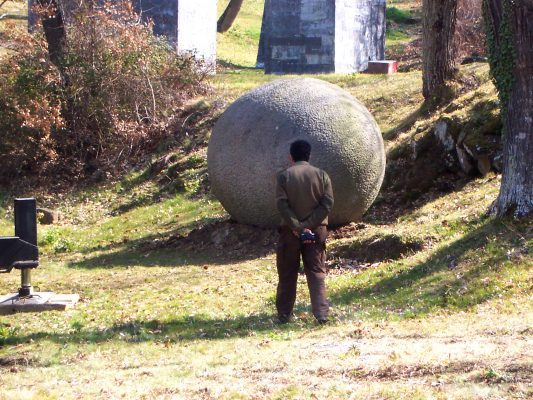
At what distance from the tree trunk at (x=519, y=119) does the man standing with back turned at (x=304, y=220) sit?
11.1 feet

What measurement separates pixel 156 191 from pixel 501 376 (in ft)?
52.1

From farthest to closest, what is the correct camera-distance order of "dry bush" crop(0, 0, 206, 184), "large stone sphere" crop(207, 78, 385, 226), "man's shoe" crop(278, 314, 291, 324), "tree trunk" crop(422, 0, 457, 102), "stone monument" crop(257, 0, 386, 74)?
"stone monument" crop(257, 0, 386, 74) < "dry bush" crop(0, 0, 206, 184) < "tree trunk" crop(422, 0, 457, 102) < "large stone sphere" crop(207, 78, 385, 226) < "man's shoe" crop(278, 314, 291, 324)

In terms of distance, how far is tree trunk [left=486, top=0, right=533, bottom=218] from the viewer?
11977 millimetres

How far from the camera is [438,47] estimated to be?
19219 millimetres

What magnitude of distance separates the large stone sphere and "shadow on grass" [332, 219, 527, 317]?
263cm

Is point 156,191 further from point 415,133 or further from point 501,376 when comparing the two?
point 501,376

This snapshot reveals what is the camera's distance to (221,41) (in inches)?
1766

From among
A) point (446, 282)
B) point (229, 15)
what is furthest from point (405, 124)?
point (229, 15)

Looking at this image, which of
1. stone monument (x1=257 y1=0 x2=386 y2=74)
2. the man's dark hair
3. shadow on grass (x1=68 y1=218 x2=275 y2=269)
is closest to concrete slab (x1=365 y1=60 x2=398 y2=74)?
stone monument (x1=257 y1=0 x2=386 y2=74)

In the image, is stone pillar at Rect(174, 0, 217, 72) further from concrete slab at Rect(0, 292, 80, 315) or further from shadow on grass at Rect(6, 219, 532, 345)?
shadow on grass at Rect(6, 219, 532, 345)

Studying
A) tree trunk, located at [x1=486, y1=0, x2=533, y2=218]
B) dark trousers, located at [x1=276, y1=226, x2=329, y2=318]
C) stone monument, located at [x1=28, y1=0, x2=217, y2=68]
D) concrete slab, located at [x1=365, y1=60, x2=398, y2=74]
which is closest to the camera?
dark trousers, located at [x1=276, y1=226, x2=329, y2=318]

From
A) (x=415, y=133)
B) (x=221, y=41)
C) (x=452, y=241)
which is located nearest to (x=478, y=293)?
(x=452, y=241)

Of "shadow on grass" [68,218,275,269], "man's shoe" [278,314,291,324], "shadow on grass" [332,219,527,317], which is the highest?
"shadow on grass" [332,219,527,317]

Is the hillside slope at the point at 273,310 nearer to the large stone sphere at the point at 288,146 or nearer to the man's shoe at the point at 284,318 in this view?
the man's shoe at the point at 284,318
